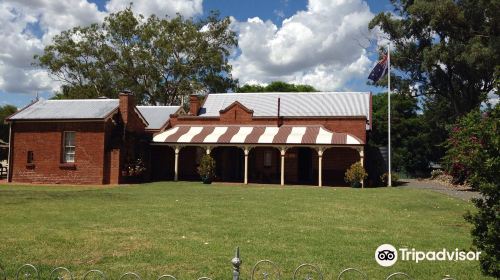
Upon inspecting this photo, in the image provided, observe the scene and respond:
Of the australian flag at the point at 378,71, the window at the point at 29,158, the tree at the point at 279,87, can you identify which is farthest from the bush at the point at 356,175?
the tree at the point at 279,87

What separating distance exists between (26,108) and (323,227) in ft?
75.1

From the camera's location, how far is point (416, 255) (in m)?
7.75

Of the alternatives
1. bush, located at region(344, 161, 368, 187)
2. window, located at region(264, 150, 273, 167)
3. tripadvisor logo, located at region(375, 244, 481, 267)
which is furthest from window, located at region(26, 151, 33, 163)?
tripadvisor logo, located at region(375, 244, 481, 267)

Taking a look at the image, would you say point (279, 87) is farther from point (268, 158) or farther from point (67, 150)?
point (67, 150)

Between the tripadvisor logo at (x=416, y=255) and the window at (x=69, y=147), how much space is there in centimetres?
2146

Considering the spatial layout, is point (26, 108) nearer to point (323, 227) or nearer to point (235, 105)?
point (235, 105)

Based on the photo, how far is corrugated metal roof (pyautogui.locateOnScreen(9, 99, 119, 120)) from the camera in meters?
25.6

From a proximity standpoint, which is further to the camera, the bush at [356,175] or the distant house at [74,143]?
the distant house at [74,143]

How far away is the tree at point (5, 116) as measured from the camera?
56312 millimetres

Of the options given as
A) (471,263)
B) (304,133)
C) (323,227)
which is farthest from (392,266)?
(304,133)

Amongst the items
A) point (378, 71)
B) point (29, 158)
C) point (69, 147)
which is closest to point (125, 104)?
point (69, 147)

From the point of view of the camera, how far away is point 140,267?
6816 mm

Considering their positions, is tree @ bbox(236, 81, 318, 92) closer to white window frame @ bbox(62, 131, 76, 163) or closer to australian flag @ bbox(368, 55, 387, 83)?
australian flag @ bbox(368, 55, 387, 83)

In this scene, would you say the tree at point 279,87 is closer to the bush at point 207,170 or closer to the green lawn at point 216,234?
the bush at point 207,170
